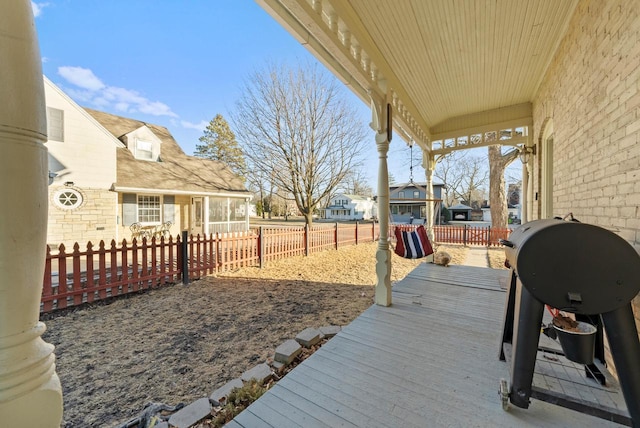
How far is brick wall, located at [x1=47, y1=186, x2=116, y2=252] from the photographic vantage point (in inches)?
305

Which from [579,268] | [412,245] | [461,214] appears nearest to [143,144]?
[412,245]

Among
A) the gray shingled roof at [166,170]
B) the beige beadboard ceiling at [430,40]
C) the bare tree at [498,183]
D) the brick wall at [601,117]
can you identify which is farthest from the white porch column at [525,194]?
the gray shingled roof at [166,170]

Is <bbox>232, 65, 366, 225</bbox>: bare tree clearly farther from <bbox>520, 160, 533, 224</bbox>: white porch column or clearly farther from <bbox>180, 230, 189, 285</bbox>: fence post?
<bbox>520, 160, 533, 224</bbox>: white porch column

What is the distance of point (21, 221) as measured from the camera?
0.65m

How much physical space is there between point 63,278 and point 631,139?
6.31 meters

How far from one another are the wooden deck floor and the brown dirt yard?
88cm

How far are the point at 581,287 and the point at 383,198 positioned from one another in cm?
215

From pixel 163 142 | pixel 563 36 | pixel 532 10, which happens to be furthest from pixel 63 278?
pixel 163 142

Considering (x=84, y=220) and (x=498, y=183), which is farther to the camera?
(x=498, y=183)

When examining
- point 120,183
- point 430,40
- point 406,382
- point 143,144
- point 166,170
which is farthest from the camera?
point 166,170

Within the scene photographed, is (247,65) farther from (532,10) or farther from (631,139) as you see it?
(631,139)

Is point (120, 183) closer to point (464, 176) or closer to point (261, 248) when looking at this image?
point (261, 248)

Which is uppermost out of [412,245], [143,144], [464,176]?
[464,176]

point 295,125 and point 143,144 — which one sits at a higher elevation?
point 295,125
